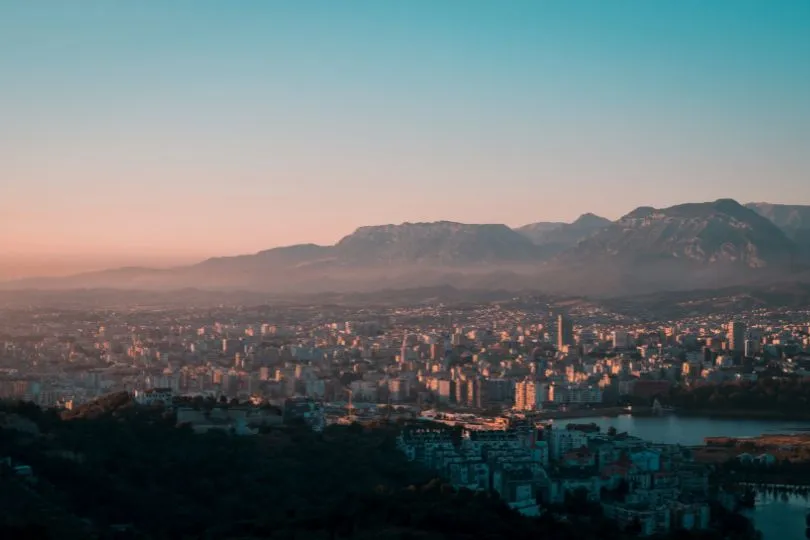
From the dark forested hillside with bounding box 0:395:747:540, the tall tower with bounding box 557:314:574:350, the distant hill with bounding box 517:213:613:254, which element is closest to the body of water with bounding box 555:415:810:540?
the dark forested hillside with bounding box 0:395:747:540

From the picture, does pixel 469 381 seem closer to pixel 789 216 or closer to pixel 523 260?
pixel 523 260

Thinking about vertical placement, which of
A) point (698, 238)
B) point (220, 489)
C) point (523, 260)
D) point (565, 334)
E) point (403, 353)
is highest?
point (698, 238)

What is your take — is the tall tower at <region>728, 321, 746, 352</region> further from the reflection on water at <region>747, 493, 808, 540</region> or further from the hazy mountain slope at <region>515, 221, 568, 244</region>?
the hazy mountain slope at <region>515, 221, 568, 244</region>

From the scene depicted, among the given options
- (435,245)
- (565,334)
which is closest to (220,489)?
(565,334)

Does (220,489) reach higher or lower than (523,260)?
lower

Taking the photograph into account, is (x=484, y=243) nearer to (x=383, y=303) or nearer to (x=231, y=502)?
(x=383, y=303)
